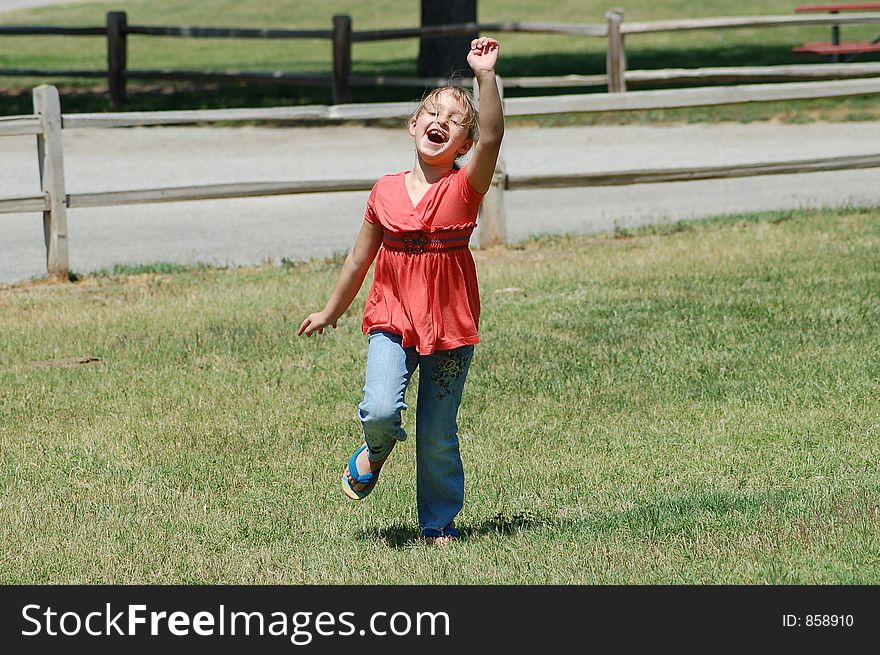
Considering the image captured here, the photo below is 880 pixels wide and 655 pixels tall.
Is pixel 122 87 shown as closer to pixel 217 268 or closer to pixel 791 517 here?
pixel 217 268

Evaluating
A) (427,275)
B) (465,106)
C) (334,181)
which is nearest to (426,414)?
(427,275)

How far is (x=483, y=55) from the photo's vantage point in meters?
4.25

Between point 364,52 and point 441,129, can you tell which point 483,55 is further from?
point 364,52

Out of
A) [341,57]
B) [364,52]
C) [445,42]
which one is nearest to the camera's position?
[341,57]

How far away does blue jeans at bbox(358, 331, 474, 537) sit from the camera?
4438 mm

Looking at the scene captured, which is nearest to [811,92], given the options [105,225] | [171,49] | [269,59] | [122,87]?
[105,225]

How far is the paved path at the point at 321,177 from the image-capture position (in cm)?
1154

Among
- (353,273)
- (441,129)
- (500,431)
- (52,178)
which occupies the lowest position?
(500,431)

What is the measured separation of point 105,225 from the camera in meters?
12.6

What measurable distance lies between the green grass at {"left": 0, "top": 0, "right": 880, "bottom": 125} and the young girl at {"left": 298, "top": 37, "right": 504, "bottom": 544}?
15.1 meters

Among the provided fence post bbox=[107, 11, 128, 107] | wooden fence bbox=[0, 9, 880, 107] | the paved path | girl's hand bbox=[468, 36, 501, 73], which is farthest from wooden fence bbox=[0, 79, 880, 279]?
fence post bbox=[107, 11, 128, 107]

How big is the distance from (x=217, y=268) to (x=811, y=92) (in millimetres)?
5214

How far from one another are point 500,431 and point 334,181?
4891 mm

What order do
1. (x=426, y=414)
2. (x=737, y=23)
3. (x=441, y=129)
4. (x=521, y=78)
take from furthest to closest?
(x=521, y=78)
(x=737, y=23)
(x=426, y=414)
(x=441, y=129)
